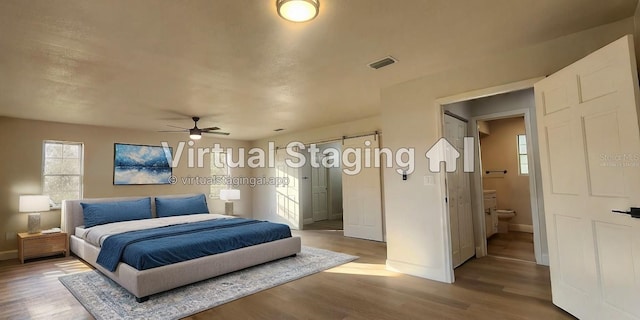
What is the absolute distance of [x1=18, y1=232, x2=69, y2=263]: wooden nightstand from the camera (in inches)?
178

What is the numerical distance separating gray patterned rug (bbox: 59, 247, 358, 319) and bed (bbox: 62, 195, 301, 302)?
0.29ft

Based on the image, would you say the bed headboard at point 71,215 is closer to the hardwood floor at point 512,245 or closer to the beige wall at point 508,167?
the hardwood floor at point 512,245

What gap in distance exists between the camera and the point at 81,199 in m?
5.34

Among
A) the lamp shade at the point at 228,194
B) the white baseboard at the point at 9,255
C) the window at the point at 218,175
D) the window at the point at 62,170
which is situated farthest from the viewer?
the window at the point at 218,175

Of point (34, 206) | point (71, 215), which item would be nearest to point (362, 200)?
point (71, 215)

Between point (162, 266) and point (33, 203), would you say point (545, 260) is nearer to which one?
point (162, 266)

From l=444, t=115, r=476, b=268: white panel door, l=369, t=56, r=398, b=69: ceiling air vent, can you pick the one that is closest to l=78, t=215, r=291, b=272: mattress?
l=444, t=115, r=476, b=268: white panel door

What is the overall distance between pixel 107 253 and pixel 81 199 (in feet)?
8.47

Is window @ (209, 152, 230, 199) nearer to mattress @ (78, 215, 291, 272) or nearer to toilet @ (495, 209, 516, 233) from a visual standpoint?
mattress @ (78, 215, 291, 272)

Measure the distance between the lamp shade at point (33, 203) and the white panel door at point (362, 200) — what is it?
17.3 ft

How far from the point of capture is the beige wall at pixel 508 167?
19.9 feet

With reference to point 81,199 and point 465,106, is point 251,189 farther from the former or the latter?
point 465,106

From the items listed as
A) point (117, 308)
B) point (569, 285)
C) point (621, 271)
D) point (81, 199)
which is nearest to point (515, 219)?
point (569, 285)

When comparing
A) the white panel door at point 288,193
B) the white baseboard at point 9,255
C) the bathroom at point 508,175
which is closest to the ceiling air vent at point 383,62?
the bathroom at point 508,175
